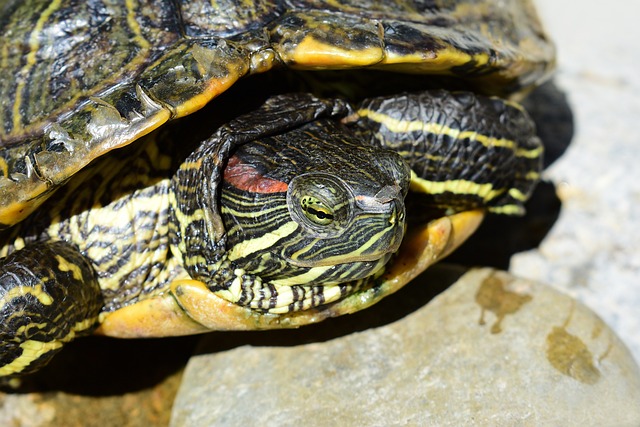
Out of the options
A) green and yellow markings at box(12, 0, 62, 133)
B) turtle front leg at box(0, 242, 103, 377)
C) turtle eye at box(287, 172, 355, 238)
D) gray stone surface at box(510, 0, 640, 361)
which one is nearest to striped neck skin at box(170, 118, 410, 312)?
turtle eye at box(287, 172, 355, 238)

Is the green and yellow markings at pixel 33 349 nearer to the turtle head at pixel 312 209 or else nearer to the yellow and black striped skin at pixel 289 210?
the yellow and black striped skin at pixel 289 210

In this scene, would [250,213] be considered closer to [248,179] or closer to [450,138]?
[248,179]

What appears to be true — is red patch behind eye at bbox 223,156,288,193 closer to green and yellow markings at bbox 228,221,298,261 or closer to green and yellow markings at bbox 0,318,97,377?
green and yellow markings at bbox 228,221,298,261

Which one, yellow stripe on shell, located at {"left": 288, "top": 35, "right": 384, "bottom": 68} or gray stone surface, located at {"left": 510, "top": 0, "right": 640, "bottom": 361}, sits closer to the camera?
yellow stripe on shell, located at {"left": 288, "top": 35, "right": 384, "bottom": 68}

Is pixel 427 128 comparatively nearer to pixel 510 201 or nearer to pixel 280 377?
pixel 510 201

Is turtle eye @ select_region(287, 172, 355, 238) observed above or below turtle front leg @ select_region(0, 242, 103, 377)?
above

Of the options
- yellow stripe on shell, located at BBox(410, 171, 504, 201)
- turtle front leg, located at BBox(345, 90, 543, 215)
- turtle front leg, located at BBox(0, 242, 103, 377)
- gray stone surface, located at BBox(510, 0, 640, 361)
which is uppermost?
turtle front leg, located at BBox(345, 90, 543, 215)

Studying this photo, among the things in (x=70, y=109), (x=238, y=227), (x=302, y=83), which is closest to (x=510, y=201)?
(x=302, y=83)
